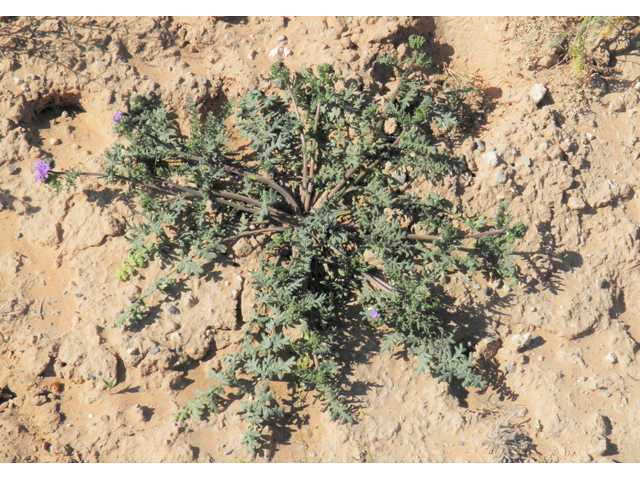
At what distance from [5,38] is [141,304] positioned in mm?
3180

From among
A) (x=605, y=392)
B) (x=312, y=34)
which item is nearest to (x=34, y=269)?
(x=312, y=34)

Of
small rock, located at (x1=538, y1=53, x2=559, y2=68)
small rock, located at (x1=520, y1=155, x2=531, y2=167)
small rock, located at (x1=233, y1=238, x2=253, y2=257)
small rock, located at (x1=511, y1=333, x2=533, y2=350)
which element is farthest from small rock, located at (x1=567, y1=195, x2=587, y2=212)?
small rock, located at (x1=233, y1=238, x2=253, y2=257)

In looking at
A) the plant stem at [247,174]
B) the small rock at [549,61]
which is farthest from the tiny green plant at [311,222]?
the small rock at [549,61]

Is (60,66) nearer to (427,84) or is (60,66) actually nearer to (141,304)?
(141,304)

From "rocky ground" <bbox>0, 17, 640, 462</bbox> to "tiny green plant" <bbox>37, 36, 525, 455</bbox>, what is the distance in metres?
0.21

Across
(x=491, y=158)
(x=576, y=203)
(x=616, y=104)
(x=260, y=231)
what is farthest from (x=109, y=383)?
(x=616, y=104)

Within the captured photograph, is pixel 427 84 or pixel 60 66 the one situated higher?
pixel 427 84

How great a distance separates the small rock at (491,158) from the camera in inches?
196

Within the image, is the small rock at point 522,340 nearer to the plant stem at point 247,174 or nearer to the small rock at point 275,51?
the plant stem at point 247,174

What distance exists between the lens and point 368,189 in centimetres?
475

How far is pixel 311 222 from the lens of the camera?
4.56 metres

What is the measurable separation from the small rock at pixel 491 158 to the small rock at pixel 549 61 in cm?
129

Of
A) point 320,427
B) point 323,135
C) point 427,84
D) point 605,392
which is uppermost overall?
point 427,84

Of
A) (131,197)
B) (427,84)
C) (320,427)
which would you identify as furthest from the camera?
(427,84)
